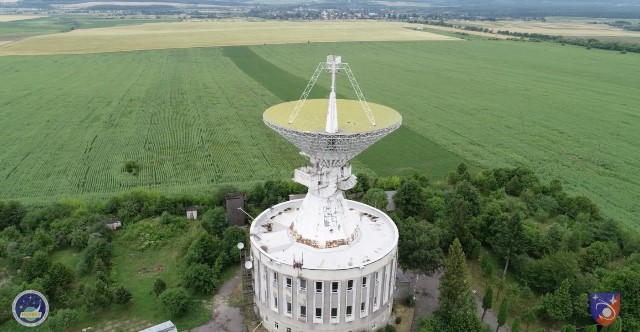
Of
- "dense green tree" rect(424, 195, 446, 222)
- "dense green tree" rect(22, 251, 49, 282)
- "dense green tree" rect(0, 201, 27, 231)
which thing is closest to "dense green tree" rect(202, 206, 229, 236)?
"dense green tree" rect(22, 251, 49, 282)

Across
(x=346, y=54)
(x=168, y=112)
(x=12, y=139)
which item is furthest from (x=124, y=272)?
(x=346, y=54)

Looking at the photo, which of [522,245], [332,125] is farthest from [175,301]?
[522,245]

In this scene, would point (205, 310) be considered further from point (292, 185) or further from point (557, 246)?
point (557, 246)

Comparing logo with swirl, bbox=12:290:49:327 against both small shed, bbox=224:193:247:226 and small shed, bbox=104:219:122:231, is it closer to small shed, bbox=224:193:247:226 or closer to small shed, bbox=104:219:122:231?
small shed, bbox=104:219:122:231

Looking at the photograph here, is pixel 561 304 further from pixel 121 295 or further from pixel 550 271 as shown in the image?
pixel 121 295

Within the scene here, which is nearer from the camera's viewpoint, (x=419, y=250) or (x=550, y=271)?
(x=550, y=271)

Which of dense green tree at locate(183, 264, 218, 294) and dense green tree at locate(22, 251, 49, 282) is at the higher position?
dense green tree at locate(22, 251, 49, 282)
